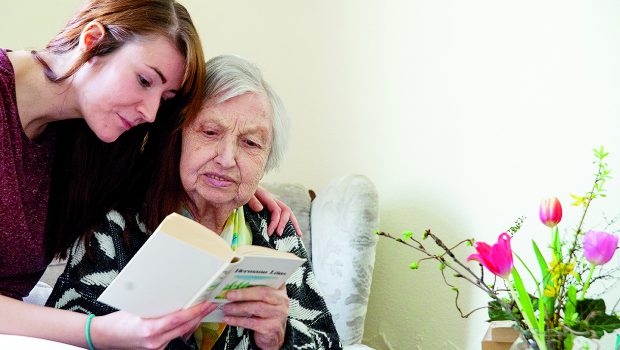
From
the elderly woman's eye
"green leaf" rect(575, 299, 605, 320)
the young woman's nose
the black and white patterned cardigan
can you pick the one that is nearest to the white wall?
"green leaf" rect(575, 299, 605, 320)

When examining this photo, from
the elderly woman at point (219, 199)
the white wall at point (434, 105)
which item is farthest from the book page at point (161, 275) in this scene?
the white wall at point (434, 105)

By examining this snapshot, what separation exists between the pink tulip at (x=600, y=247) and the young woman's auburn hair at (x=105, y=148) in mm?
824

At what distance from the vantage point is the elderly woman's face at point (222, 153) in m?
1.62

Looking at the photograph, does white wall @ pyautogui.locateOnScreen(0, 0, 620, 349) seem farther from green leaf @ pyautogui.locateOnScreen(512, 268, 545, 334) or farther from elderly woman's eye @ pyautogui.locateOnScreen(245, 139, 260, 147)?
elderly woman's eye @ pyautogui.locateOnScreen(245, 139, 260, 147)

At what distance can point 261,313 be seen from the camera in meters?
1.45

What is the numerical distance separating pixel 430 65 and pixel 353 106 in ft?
1.26

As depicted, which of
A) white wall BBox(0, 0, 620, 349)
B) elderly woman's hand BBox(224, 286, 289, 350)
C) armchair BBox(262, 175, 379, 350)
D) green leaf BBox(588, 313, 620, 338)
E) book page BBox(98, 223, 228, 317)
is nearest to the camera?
book page BBox(98, 223, 228, 317)

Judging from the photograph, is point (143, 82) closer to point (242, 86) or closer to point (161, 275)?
point (242, 86)

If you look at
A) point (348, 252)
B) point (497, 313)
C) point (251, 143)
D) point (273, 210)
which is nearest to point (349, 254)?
point (348, 252)

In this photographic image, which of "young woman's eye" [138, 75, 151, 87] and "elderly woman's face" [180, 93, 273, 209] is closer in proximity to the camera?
"young woman's eye" [138, 75, 151, 87]

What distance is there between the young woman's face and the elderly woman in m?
0.11

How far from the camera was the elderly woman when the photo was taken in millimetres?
1547

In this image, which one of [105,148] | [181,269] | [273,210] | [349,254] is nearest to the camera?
[181,269]

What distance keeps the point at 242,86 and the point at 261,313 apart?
500mm
